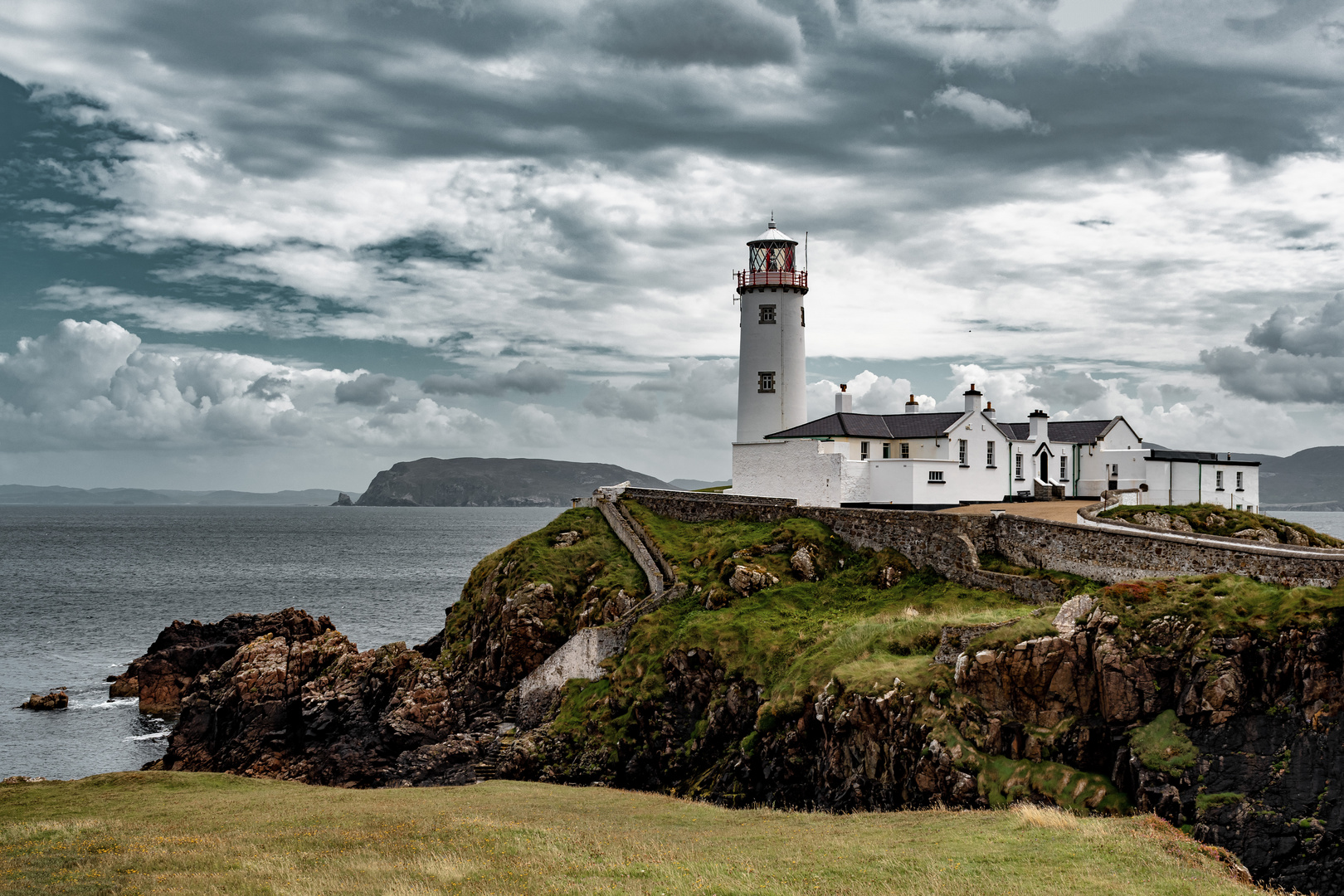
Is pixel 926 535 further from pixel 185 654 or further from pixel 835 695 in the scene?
pixel 185 654

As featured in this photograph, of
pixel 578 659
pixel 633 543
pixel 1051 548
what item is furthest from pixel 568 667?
pixel 1051 548

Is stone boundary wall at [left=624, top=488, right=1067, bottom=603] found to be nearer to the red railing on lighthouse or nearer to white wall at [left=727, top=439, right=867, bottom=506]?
white wall at [left=727, top=439, right=867, bottom=506]

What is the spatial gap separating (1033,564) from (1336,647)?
15044 millimetres

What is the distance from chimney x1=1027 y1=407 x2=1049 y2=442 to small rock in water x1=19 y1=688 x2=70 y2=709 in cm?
5500

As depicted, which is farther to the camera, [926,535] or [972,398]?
[972,398]

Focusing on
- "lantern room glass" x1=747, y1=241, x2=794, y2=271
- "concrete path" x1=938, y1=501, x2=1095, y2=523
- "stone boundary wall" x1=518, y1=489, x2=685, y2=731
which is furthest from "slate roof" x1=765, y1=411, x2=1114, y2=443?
"stone boundary wall" x1=518, y1=489, x2=685, y2=731

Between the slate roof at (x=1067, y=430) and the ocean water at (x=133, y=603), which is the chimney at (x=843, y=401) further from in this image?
the ocean water at (x=133, y=603)

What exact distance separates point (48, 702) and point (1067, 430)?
194 feet

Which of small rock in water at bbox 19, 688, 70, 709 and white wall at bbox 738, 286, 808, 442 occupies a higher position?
Result: white wall at bbox 738, 286, 808, 442

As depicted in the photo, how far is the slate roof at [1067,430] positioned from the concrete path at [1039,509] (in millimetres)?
5019

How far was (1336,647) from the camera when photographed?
76.0ft

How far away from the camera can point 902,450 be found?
2052 inches

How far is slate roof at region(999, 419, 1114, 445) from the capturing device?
5753 centimetres

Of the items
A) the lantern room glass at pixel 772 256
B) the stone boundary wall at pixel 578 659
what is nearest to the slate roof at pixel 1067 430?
the lantern room glass at pixel 772 256
